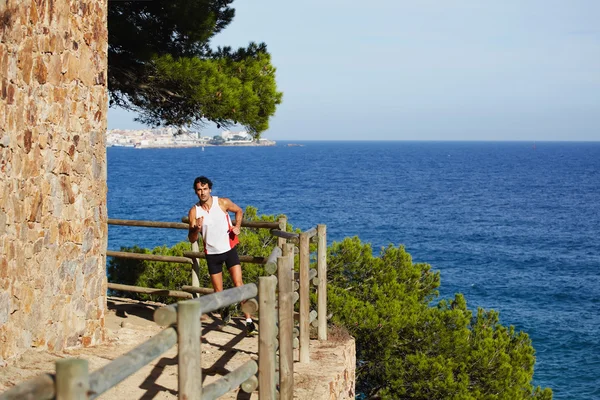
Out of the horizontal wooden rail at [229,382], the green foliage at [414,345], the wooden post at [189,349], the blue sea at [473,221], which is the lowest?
the blue sea at [473,221]

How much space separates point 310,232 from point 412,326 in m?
6.10

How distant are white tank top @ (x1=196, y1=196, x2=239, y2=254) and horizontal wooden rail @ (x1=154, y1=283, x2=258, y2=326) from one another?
3432 millimetres

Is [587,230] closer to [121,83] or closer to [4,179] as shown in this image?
[121,83]

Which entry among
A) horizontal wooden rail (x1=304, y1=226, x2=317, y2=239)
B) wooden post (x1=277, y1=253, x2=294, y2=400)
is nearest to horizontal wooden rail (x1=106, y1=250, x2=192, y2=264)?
horizontal wooden rail (x1=304, y1=226, x2=317, y2=239)

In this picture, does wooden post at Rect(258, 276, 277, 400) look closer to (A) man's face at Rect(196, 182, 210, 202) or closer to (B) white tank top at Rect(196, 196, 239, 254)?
(A) man's face at Rect(196, 182, 210, 202)

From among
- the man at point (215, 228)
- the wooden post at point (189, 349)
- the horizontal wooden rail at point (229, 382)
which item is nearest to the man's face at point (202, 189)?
the man at point (215, 228)

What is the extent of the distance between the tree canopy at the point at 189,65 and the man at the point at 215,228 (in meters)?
2.64

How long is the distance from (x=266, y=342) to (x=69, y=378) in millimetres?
2171

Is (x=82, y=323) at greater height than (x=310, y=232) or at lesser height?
lesser

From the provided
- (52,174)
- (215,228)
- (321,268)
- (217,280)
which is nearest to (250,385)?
(52,174)

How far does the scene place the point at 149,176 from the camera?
103 metres

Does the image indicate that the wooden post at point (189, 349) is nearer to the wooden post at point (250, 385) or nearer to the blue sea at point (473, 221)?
the wooden post at point (250, 385)

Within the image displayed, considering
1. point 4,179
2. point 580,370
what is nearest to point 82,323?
point 4,179

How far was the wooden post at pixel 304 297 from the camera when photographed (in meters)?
7.27
